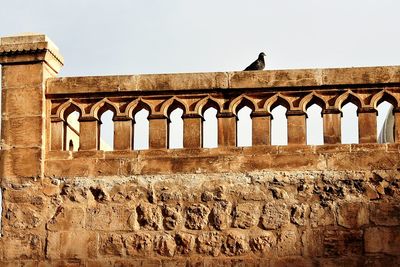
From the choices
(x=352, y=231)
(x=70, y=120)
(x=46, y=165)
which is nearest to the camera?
(x=352, y=231)

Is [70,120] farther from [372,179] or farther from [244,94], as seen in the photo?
[372,179]

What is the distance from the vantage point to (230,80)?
787 centimetres

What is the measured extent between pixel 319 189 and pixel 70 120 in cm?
226

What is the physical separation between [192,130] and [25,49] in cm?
152

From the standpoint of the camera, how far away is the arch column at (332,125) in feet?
25.2

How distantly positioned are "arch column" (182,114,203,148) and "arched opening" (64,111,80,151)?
0.99 meters

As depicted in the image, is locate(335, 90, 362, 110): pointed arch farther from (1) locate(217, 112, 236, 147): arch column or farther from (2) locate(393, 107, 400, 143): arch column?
(1) locate(217, 112, 236, 147): arch column

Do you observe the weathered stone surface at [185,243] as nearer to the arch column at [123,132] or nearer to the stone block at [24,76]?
the arch column at [123,132]

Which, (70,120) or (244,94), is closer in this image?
(244,94)

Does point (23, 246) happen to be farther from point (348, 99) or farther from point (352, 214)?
point (348, 99)

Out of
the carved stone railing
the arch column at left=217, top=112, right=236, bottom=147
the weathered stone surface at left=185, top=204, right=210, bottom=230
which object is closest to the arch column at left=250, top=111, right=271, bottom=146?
the carved stone railing

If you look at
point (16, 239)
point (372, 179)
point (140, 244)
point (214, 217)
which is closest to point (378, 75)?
point (372, 179)

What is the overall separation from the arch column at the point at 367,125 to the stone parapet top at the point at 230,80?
0.23 meters

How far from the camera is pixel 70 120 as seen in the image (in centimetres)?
844
